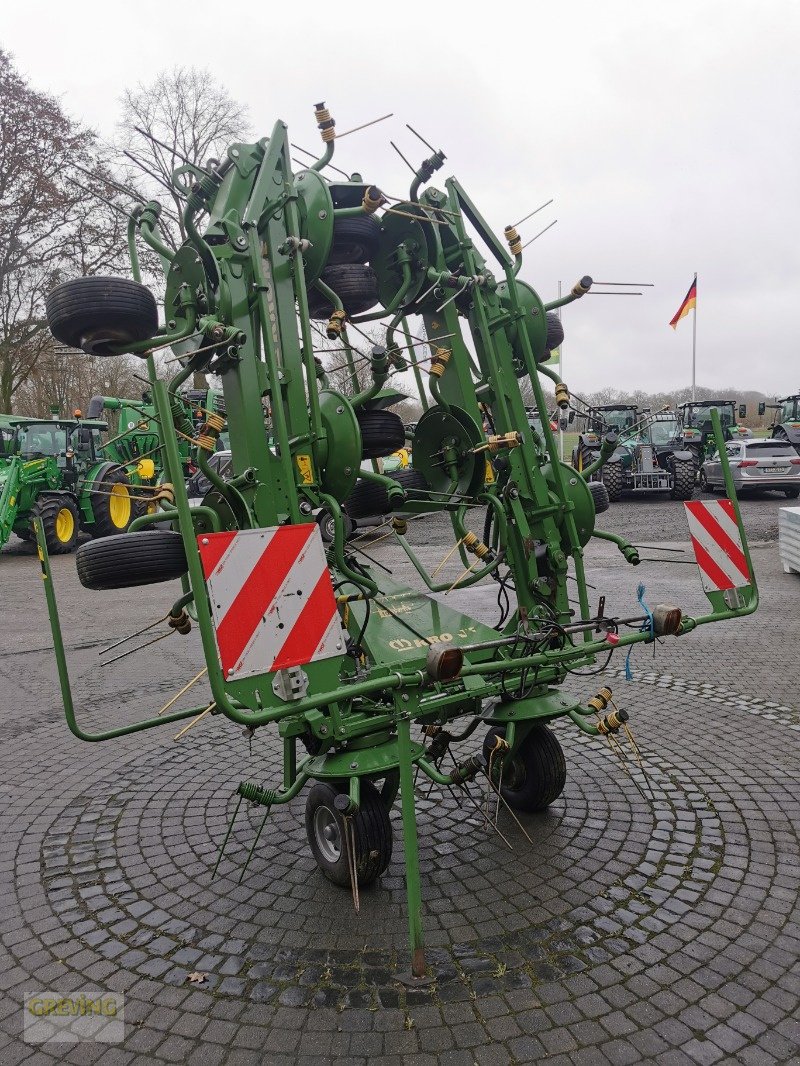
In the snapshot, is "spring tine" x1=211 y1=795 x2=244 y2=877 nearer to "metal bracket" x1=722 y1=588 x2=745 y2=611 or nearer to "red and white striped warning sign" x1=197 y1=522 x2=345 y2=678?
"red and white striped warning sign" x1=197 y1=522 x2=345 y2=678

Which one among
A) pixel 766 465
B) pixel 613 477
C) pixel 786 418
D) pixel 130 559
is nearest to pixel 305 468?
pixel 130 559

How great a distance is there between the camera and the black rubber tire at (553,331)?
4289 millimetres

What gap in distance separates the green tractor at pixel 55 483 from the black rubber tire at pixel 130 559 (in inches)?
470

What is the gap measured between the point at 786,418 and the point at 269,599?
24666 millimetres

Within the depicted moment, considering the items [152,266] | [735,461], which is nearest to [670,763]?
[735,461]

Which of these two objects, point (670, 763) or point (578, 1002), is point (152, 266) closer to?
point (670, 763)

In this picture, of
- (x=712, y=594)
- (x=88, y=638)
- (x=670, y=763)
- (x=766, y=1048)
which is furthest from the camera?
(x=88, y=638)

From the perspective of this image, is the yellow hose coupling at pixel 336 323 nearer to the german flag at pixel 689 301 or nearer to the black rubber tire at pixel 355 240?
the black rubber tire at pixel 355 240

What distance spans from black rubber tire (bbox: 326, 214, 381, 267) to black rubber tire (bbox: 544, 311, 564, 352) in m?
1.06

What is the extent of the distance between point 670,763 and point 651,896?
1407mm

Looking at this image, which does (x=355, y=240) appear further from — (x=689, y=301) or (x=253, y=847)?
(x=689, y=301)

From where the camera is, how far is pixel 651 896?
3.15m

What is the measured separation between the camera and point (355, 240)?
4.06 meters

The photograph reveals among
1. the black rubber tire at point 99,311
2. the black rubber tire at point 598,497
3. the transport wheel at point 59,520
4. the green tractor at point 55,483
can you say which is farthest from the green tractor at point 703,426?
the black rubber tire at point 99,311
